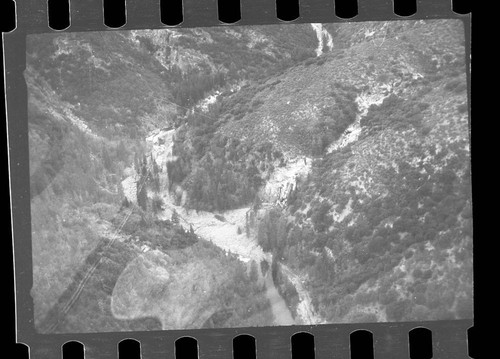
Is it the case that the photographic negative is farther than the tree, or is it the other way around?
the tree

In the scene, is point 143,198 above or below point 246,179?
below

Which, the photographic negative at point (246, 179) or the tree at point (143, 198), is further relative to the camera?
the tree at point (143, 198)

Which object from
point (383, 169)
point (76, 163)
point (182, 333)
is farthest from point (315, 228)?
point (76, 163)

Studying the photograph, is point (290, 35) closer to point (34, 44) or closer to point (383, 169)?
point (383, 169)
